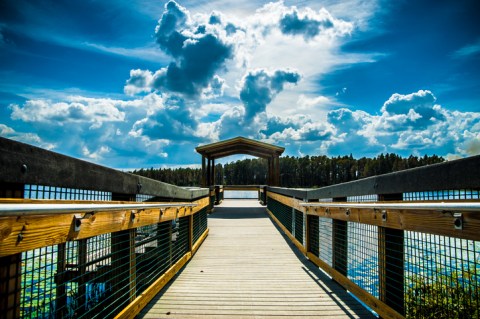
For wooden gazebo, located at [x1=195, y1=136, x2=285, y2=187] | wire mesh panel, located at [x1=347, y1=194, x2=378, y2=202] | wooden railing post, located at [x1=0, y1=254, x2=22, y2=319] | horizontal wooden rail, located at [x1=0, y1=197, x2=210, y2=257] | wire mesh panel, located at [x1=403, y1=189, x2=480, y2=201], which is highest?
wooden gazebo, located at [x1=195, y1=136, x2=285, y2=187]

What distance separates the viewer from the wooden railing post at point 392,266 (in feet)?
9.86

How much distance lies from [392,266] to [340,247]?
1.47 m

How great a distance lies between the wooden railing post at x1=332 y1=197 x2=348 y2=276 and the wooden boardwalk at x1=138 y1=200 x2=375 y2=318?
240 millimetres

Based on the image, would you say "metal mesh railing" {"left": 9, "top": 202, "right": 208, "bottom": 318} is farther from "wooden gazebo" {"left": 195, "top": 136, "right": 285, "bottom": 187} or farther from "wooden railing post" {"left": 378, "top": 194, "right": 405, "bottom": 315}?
"wooden gazebo" {"left": 195, "top": 136, "right": 285, "bottom": 187}

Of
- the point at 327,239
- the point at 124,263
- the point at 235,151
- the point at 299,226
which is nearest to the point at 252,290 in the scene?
the point at 327,239

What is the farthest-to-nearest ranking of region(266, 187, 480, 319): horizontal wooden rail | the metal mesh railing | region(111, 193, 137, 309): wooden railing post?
region(111, 193, 137, 309): wooden railing post < the metal mesh railing < region(266, 187, 480, 319): horizontal wooden rail

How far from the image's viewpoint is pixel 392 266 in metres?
3.18

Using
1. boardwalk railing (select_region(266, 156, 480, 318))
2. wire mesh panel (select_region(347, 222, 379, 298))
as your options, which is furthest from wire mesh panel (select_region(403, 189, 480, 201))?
wire mesh panel (select_region(347, 222, 379, 298))

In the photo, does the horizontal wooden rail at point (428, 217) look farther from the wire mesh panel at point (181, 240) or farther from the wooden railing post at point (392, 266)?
the wire mesh panel at point (181, 240)

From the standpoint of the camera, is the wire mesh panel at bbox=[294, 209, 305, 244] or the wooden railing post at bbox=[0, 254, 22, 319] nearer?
the wooden railing post at bbox=[0, 254, 22, 319]

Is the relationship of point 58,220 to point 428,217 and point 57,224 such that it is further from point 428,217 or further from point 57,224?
point 428,217

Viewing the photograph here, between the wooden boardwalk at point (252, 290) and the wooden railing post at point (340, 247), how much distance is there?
0.24m

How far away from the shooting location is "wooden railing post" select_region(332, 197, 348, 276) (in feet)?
14.7

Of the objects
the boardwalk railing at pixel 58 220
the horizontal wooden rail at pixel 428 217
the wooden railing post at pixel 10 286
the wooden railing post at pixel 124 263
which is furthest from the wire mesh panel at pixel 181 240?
the wooden railing post at pixel 10 286
